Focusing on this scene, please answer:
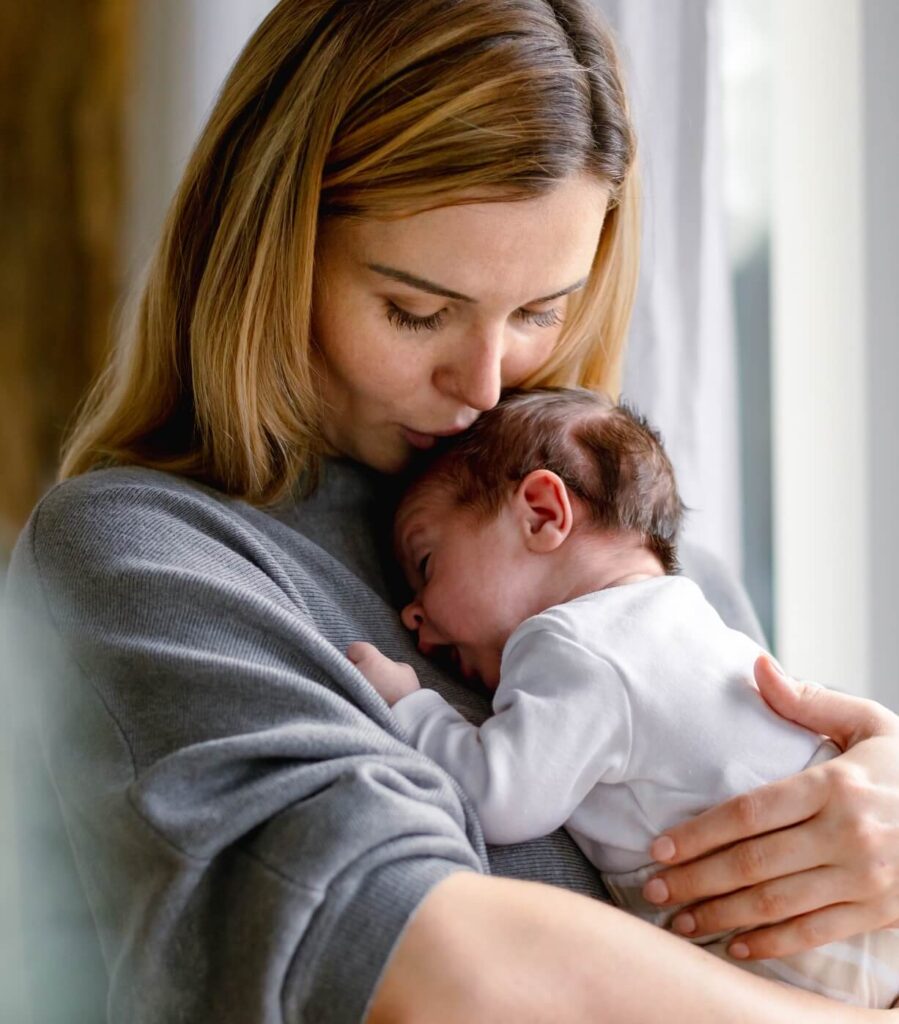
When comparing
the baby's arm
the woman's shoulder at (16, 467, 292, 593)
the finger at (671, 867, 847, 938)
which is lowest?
the finger at (671, 867, 847, 938)

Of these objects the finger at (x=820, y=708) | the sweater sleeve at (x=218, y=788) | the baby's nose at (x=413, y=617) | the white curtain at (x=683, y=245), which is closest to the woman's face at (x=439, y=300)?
the baby's nose at (x=413, y=617)

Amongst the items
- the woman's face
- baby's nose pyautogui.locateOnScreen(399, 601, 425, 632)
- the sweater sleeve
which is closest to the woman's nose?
the woman's face

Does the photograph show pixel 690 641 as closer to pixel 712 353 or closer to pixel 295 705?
pixel 295 705

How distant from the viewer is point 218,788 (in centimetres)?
88

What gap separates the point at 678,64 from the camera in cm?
194

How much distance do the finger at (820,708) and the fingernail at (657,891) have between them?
7.6 inches

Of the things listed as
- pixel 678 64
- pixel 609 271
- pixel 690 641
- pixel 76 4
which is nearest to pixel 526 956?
pixel 690 641

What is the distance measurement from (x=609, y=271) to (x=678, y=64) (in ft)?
A: 2.10

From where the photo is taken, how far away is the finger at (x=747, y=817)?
1.02 metres

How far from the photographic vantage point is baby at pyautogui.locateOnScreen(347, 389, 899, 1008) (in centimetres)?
106

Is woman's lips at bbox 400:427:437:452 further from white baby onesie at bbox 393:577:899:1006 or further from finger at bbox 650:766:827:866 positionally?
finger at bbox 650:766:827:866

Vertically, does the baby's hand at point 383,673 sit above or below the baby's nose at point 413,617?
above

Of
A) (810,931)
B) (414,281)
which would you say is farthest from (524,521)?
(810,931)

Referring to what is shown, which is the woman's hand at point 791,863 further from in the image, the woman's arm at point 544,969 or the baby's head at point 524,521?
the baby's head at point 524,521
